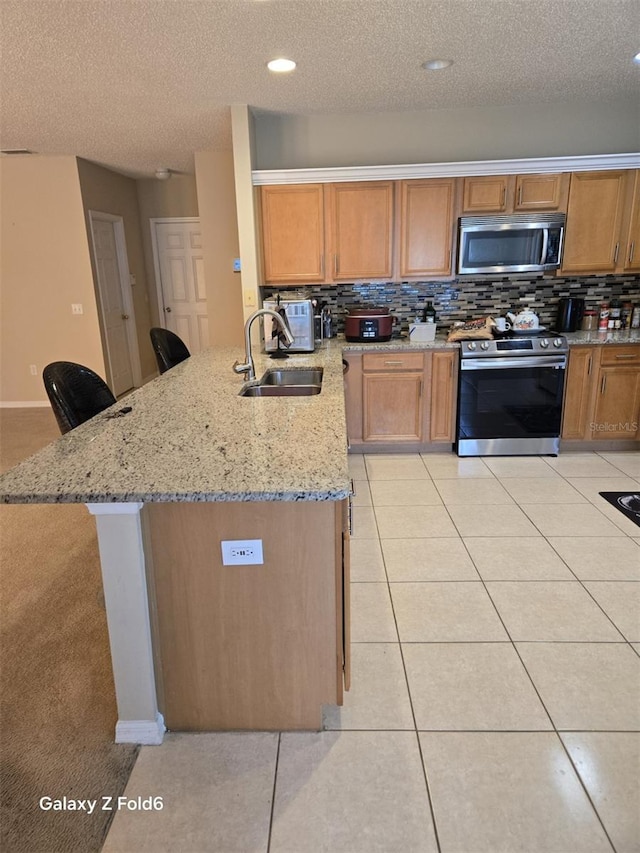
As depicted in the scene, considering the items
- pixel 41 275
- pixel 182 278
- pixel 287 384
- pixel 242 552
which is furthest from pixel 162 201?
pixel 242 552

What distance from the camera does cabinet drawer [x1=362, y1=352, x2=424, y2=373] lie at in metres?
3.97

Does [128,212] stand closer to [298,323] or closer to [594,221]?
[298,323]

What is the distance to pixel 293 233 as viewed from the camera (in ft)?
13.3

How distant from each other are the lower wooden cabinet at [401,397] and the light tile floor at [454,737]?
1.44 m

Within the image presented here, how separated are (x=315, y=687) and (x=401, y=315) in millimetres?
3352

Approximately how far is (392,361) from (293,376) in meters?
1.20

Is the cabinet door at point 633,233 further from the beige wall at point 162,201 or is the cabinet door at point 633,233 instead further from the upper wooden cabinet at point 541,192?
the beige wall at point 162,201

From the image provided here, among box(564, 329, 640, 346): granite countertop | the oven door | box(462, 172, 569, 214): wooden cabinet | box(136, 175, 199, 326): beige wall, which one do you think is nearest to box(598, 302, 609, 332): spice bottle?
box(564, 329, 640, 346): granite countertop

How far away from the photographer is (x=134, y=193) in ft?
21.3

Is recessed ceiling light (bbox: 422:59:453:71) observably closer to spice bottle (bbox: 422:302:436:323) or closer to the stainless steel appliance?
the stainless steel appliance

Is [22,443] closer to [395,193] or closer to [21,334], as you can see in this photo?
[21,334]

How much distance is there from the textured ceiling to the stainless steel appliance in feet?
4.29

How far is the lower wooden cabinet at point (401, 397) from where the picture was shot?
13.1 ft

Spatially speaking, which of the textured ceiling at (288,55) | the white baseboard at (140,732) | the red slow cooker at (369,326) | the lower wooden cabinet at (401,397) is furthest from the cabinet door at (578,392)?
the white baseboard at (140,732)
